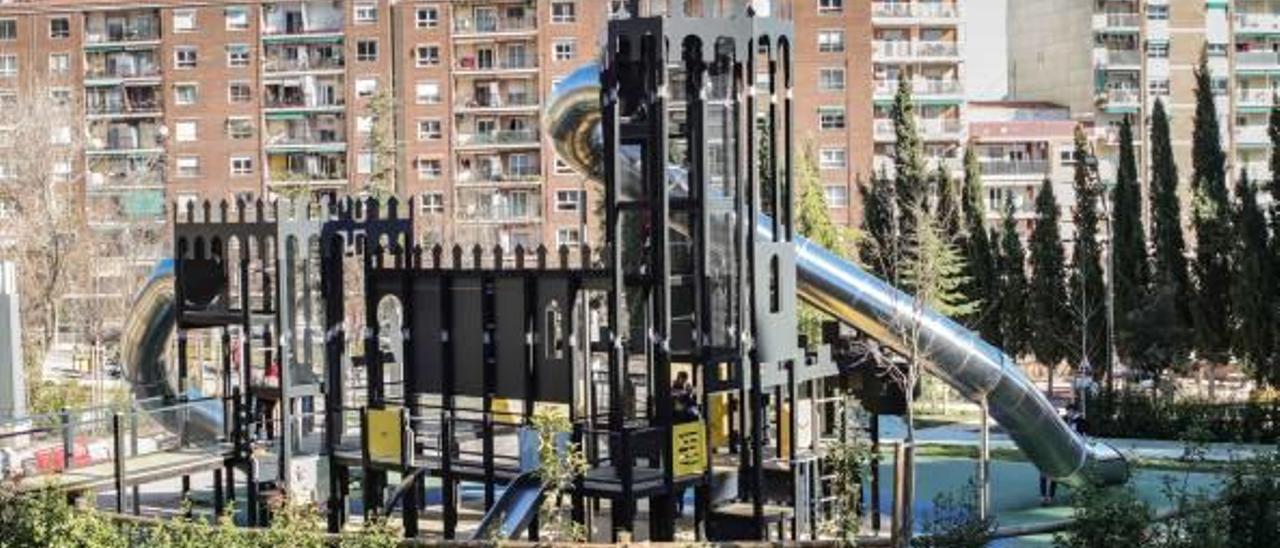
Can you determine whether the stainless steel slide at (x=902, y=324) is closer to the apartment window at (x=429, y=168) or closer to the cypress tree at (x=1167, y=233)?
the cypress tree at (x=1167, y=233)

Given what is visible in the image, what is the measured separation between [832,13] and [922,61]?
4978 mm

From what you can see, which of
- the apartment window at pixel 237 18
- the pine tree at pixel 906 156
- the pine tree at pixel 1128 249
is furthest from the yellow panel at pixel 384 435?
the apartment window at pixel 237 18

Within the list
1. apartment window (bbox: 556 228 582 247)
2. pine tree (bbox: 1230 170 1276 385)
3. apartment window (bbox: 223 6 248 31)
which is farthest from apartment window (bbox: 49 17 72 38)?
pine tree (bbox: 1230 170 1276 385)

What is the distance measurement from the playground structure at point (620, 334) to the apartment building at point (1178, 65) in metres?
54.9

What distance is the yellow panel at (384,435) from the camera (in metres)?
22.9

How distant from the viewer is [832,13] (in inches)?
2886

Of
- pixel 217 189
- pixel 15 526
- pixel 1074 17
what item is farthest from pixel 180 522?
pixel 1074 17

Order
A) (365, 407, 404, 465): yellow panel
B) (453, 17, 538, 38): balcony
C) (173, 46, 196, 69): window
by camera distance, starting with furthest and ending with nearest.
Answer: (173, 46, 196, 69): window, (453, 17, 538, 38): balcony, (365, 407, 404, 465): yellow panel

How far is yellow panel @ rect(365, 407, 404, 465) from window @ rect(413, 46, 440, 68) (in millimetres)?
54740

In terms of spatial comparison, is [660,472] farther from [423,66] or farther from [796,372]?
[423,66]

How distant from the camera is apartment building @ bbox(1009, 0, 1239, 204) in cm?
7806

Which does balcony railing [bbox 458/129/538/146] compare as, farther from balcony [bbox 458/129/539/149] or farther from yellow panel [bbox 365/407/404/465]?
yellow panel [bbox 365/407/404/465]

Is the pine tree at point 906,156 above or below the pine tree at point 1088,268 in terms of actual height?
above

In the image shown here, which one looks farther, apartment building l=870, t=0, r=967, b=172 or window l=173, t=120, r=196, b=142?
window l=173, t=120, r=196, b=142
